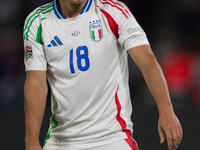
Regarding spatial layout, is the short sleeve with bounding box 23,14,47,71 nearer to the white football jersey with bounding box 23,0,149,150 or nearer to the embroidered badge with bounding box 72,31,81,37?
the white football jersey with bounding box 23,0,149,150

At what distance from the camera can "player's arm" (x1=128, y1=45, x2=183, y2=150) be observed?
5.37 ft

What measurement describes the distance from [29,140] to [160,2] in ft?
9.24

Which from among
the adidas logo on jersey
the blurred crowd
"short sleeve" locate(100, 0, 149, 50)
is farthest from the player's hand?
the blurred crowd

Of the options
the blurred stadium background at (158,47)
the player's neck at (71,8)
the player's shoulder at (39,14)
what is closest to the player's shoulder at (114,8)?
the player's neck at (71,8)

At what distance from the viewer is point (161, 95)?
5.68 ft

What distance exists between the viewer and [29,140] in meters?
2.01

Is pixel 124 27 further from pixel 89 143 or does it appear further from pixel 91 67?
pixel 89 143

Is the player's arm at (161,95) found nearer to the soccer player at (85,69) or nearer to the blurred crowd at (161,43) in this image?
the soccer player at (85,69)

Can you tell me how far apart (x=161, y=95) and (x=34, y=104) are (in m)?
0.73

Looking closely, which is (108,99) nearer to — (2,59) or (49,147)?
(49,147)

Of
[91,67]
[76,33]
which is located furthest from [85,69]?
[76,33]

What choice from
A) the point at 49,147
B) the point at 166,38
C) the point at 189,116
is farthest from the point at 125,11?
the point at 166,38

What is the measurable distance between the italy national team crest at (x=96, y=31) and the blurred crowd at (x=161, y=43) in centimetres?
205

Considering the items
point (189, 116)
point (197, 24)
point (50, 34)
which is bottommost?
point (189, 116)
